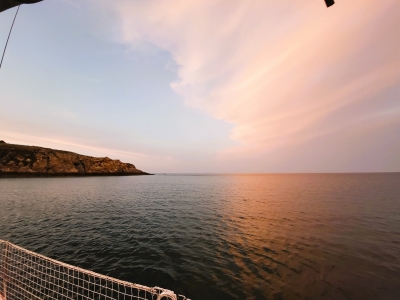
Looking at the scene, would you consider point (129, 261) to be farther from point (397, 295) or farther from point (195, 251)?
point (397, 295)

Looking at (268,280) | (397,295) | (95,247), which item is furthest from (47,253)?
(397,295)

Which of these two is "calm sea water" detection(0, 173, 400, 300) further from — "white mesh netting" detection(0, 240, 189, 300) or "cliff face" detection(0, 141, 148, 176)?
"cliff face" detection(0, 141, 148, 176)

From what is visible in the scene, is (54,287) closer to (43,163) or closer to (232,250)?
(232,250)

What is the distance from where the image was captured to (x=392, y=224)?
22.1m

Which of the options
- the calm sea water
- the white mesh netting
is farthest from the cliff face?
the white mesh netting

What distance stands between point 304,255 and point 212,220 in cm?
1203

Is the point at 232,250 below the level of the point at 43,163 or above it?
below

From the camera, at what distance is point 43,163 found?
11638cm

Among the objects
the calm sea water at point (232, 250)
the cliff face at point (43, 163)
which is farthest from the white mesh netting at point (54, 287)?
the cliff face at point (43, 163)

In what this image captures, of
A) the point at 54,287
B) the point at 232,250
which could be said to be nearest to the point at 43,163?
the point at 54,287

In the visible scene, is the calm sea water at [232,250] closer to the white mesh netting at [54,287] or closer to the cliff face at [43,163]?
the white mesh netting at [54,287]

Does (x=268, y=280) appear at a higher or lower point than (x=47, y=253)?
higher

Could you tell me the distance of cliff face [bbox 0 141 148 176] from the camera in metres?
105

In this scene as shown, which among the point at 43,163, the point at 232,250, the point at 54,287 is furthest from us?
the point at 43,163
